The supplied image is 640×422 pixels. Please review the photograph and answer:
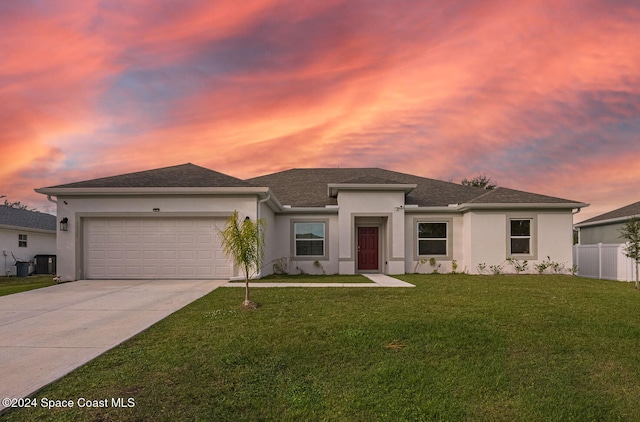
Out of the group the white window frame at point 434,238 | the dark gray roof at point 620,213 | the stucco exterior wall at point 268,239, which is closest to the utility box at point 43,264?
the stucco exterior wall at point 268,239

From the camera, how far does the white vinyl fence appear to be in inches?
571

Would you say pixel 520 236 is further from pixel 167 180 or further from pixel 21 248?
pixel 21 248

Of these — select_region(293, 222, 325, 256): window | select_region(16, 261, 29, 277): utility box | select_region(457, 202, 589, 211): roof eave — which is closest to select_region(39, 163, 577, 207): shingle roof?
select_region(457, 202, 589, 211): roof eave

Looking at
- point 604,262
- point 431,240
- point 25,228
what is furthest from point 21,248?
point 604,262

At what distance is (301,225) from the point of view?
55.1 feet

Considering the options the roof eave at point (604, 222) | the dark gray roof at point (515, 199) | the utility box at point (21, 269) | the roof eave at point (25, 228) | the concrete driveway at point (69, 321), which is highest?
the dark gray roof at point (515, 199)

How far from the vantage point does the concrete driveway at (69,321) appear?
4566 mm

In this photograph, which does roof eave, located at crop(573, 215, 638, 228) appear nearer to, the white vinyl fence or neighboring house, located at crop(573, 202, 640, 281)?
neighboring house, located at crop(573, 202, 640, 281)

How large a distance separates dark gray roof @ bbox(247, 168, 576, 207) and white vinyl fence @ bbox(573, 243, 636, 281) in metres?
2.37

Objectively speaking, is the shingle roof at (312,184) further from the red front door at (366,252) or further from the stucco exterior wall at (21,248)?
the stucco exterior wall at (21,248)

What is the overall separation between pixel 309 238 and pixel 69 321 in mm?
10614

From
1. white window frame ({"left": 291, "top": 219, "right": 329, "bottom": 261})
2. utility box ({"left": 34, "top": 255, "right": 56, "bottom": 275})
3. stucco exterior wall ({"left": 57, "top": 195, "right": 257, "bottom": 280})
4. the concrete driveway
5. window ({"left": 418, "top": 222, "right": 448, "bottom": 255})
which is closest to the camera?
the concrete driveway

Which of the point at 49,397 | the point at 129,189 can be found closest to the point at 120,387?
the point at 49,397

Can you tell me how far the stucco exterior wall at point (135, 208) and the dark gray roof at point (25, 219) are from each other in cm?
934
